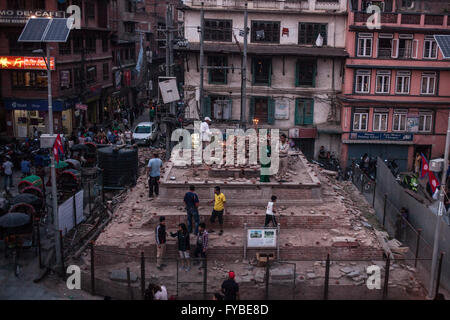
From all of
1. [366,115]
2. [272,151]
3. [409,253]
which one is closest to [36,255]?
[272,151]

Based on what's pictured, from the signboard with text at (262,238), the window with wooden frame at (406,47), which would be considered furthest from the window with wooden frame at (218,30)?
the signboard with text at (262,238)

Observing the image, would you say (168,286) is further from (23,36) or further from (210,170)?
(23,36)

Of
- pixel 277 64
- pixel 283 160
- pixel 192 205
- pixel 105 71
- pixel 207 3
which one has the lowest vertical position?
pixel 192 205

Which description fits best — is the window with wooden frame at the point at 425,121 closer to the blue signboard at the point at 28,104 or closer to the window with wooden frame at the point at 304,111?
the window with wooden frame at the point at 304,111

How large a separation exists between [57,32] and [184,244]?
9248 mm

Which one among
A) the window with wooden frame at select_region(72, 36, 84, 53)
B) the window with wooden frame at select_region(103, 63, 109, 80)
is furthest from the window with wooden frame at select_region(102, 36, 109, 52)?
the window with wooden frame at select_region(72, 36, 84, 53)

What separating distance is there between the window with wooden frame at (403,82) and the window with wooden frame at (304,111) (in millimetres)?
6318

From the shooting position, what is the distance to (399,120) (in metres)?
37.0

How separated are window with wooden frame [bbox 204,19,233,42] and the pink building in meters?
8.73

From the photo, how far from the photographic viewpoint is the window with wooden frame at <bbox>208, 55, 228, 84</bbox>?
37.1 meters

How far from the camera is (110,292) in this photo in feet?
51.6

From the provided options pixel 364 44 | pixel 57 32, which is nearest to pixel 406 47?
pixel 364 44

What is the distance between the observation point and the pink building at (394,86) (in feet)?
117

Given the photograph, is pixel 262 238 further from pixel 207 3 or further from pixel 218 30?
pixel 207 3
